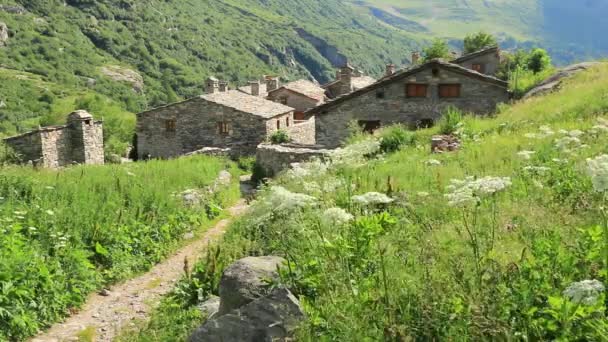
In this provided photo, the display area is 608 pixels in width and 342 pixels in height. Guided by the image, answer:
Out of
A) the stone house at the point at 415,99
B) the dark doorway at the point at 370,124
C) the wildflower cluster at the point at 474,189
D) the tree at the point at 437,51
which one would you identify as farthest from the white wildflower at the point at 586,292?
the tree at the point at 437,51

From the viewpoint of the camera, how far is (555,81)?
28547 mm

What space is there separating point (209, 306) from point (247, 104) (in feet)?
92.0

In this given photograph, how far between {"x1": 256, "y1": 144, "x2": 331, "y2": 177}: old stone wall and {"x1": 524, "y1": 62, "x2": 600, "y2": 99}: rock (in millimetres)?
10647

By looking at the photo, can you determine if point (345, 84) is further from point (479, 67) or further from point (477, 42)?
point (477, 42)

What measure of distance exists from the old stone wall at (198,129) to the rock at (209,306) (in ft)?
81.1

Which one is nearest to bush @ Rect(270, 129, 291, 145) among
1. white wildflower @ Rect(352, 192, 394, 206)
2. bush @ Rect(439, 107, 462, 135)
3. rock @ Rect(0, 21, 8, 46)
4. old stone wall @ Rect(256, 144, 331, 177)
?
old stone wall @ Rect(256, 144, 331, 177)

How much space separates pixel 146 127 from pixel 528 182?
30.8 metres

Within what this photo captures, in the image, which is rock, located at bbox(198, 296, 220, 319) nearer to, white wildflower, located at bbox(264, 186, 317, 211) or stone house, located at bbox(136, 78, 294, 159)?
white wildflower, located at bbox(264, 186, 317, 211)

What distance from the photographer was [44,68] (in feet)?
411

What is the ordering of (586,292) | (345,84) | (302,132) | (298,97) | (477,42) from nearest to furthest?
(586,292) → (302,132) → (345,84) → (477,42) → (298,97)

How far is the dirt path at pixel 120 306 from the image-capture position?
380 inches

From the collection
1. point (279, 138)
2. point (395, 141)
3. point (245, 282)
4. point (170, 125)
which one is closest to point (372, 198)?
point (245, 282)

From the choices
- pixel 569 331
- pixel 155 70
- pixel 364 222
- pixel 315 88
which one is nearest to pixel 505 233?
pixel 364 222

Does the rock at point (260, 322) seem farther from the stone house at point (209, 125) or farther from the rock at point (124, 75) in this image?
the rock at point (124, 75)
